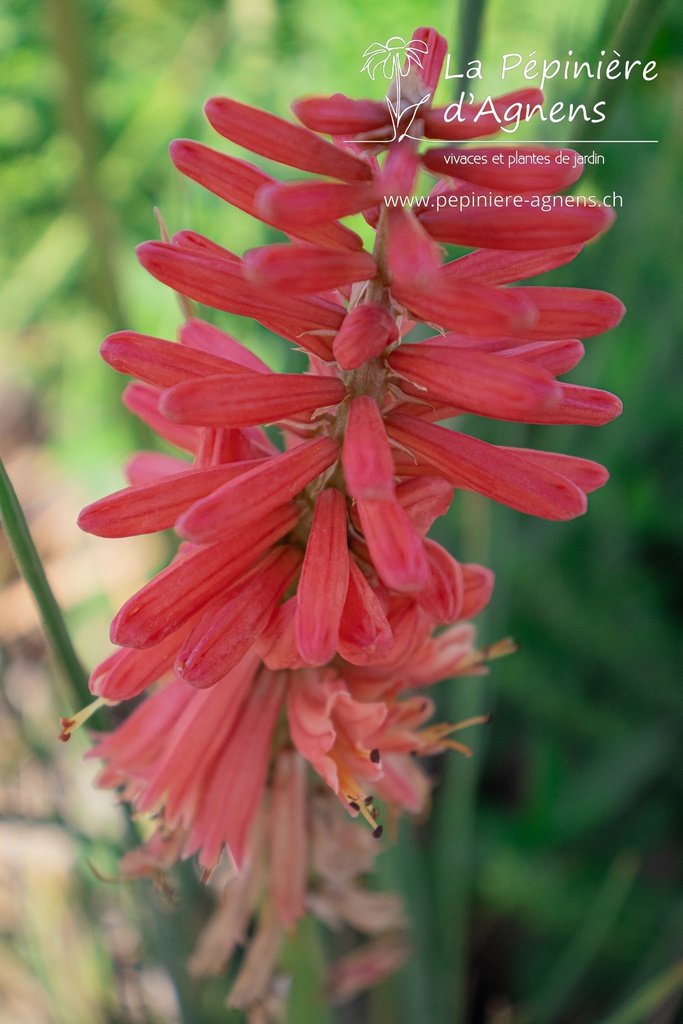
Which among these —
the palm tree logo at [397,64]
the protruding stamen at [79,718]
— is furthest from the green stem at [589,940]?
the palm tree logo at [397,64]

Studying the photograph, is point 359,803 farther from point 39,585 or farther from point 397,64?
point 397,64

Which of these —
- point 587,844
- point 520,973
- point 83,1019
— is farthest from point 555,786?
point 83,1019

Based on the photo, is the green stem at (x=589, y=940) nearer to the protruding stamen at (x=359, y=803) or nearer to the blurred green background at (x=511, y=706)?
the blurred green background at (x=511, y=706)

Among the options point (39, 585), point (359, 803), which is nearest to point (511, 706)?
point (359, 803)

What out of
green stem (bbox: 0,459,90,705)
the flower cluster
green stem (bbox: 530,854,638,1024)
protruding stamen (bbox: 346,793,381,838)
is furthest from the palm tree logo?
green stem (bbox: 530,854,638,1024)

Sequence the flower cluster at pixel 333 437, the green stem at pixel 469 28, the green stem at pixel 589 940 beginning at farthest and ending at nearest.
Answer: the green stem at pixel 589 940
the green stem at pixel 469 28
the flower cluster at pixel 333 437

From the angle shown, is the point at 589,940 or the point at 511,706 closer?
the point at 589,940
